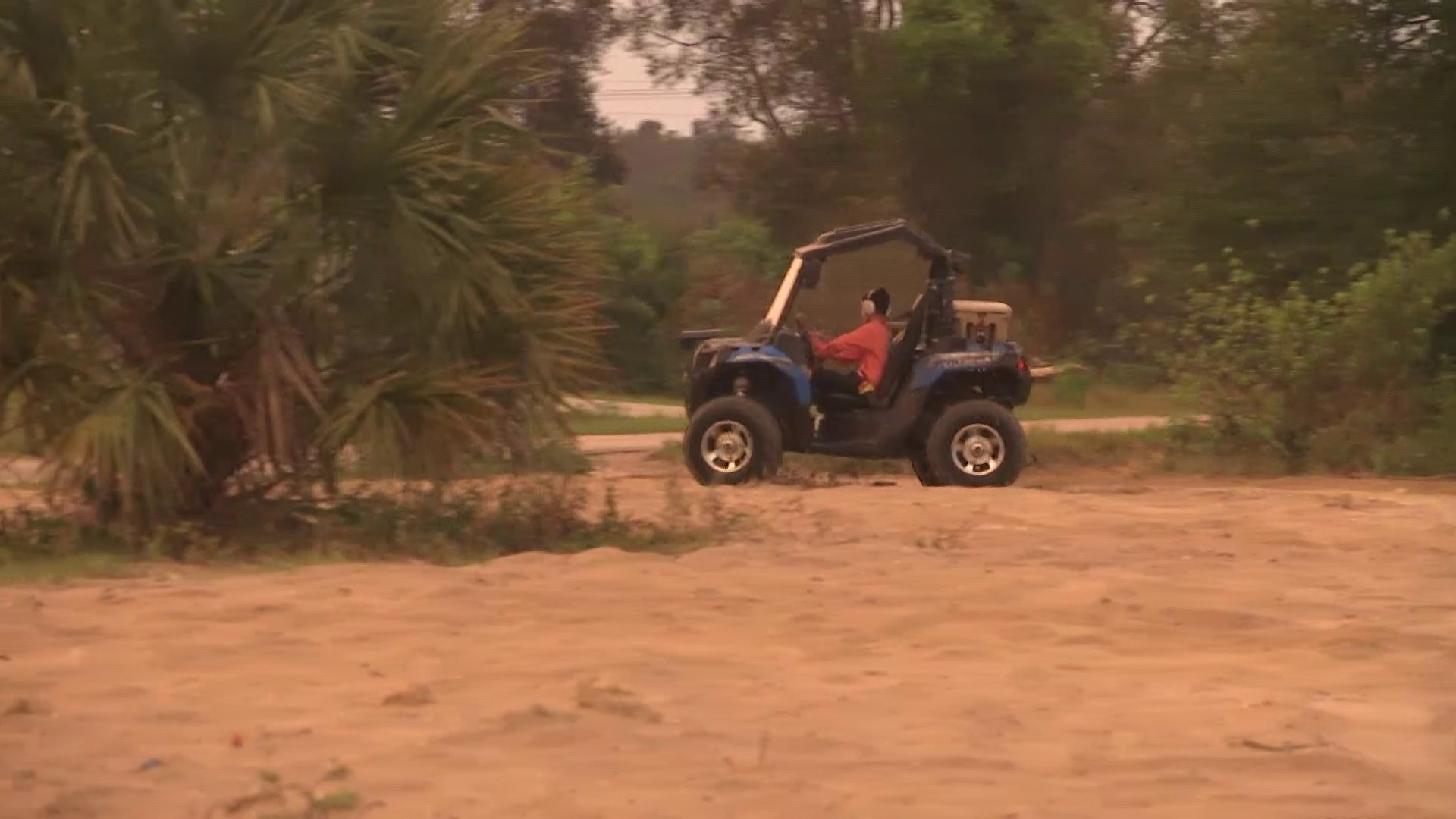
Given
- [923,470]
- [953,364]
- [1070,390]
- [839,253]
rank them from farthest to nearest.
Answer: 1. [1070,390]
2. [923,470]
3. [839,253]
4. [953,364]

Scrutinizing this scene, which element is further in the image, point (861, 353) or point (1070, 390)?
point (1070, 390)

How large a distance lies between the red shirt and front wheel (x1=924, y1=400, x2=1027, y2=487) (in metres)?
0.73

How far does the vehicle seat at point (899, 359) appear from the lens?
15070 mm

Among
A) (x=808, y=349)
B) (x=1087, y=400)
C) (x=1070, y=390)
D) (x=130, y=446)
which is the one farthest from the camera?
(x=1087, y=400)

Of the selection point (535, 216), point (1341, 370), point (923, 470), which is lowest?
point (923, 470)

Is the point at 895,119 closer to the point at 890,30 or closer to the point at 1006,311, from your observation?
the point at 890,30

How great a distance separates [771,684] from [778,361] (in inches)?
324

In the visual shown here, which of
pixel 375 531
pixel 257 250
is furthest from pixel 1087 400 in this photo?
pixel 257 250

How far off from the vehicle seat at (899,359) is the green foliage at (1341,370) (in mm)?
3495

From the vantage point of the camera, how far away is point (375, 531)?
10.6m

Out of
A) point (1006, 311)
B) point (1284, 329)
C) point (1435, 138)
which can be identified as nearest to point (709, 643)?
point (1006, 311)

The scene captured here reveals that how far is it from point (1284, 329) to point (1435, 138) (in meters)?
2.83

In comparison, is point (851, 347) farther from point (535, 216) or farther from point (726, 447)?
point (535, 216)

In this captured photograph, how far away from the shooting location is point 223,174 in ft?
33.8
